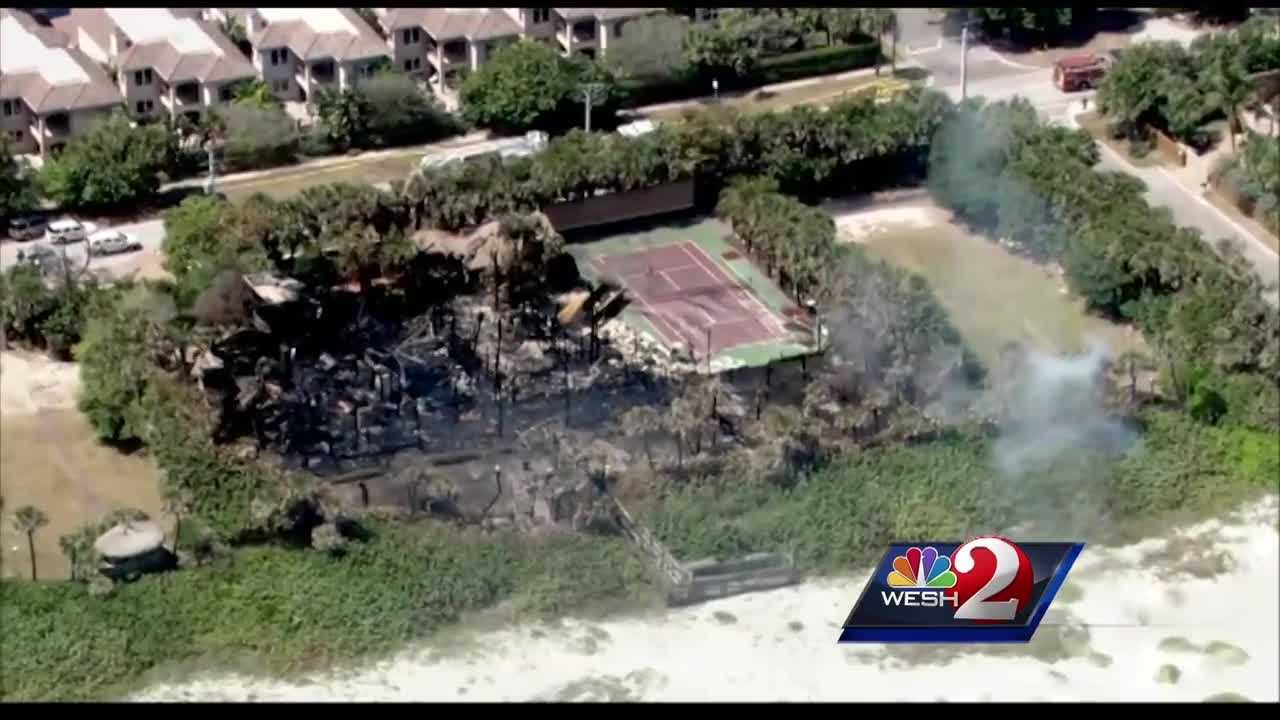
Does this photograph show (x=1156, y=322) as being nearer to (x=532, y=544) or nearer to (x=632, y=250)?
(x=632, y=250)

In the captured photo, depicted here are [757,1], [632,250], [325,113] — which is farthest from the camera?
[757,1]

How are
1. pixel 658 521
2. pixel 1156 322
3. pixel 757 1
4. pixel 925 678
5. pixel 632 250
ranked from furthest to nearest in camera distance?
pixel 757 1 < pixel 632 250 < pixel 1156 322 < pixel 658 521 < pixel 925 678

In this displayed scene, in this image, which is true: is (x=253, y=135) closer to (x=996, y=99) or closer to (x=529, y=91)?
(x=529, y=91)

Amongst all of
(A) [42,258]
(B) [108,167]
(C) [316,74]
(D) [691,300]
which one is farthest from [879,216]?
(A) [42,258]

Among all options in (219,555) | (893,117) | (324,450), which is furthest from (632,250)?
(219,555)

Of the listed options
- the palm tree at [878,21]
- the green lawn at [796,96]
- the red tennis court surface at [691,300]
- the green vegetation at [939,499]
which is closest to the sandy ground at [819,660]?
the green vegetation at [939,499]

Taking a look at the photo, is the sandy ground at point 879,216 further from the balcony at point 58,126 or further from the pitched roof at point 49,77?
the balcony at point 58,126
